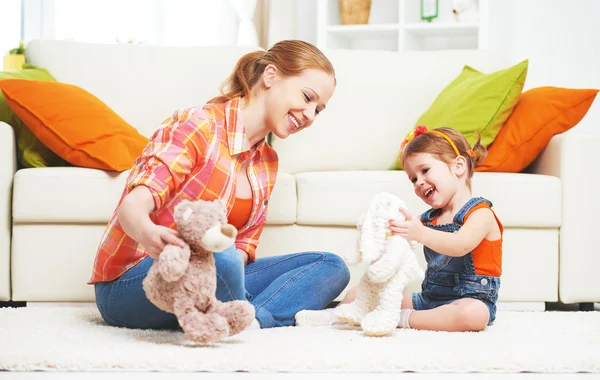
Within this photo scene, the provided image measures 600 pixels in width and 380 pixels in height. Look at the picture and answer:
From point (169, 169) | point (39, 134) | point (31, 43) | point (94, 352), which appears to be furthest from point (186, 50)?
point (94, 352)

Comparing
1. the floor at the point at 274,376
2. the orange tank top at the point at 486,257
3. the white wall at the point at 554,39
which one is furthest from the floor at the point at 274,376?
the white wall at the point at 554,39

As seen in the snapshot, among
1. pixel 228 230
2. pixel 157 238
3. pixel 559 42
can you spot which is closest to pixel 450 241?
pixel 228 230

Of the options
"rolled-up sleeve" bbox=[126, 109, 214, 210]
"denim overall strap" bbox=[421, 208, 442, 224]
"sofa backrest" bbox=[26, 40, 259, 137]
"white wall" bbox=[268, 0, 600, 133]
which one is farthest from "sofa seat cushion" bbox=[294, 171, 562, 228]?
"white wall" bbox=[268, 0, 600, 133]

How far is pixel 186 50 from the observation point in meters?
2.83

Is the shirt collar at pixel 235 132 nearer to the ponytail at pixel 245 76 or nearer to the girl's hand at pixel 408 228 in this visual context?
the ponytail at pixel 245 76

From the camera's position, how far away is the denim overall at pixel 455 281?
1.76 meters

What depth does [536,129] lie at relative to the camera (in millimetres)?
2344

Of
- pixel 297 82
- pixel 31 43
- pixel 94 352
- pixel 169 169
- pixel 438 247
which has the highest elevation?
pixel 31 43

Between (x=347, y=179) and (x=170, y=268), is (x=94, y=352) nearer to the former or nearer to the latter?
(x=170, y=268)

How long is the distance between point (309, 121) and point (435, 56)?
4.50 ft

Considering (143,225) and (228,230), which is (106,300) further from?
(228,230)

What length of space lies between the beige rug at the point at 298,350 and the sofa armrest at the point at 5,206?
0.38m

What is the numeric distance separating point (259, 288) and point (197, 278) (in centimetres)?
50

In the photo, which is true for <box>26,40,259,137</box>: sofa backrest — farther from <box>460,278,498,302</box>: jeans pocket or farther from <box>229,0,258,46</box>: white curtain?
<box>229,0,258,46</box>: white curtain
